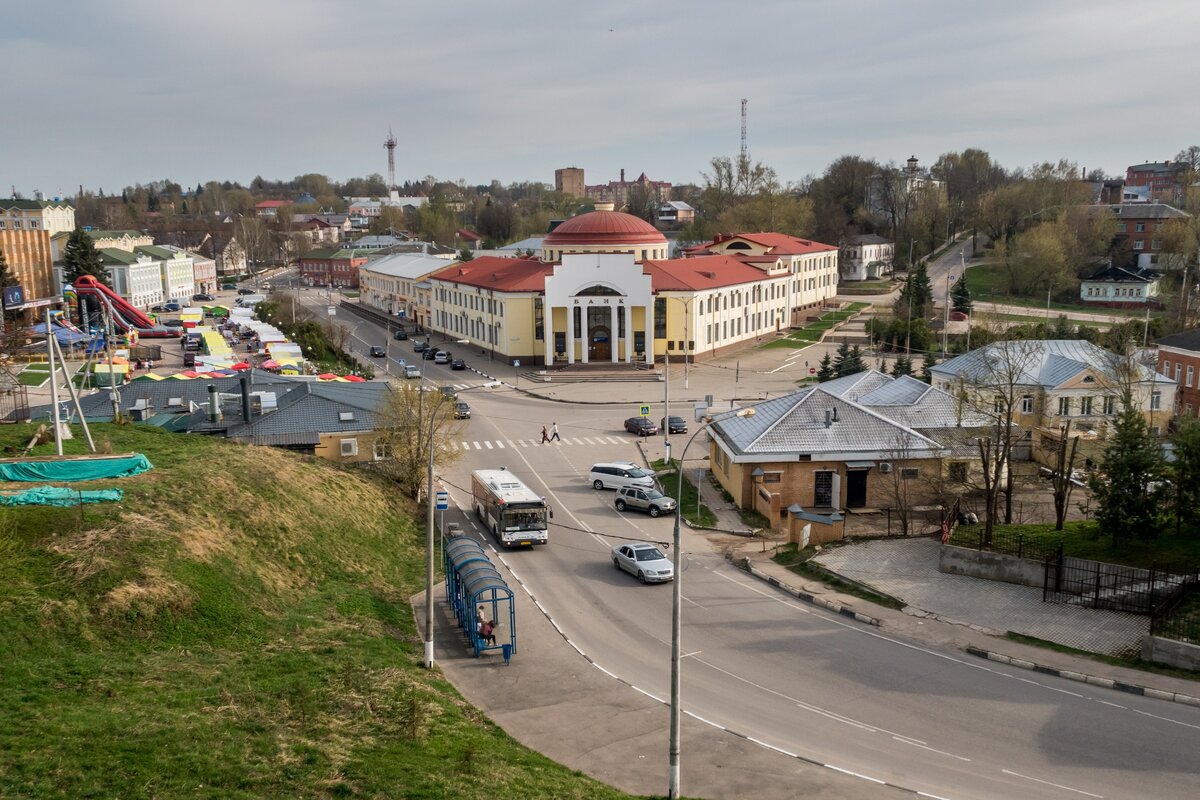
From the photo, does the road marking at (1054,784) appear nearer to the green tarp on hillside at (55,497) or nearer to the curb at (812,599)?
the curb at (812,599)

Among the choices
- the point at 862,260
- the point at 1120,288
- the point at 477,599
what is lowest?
the point at 477,599

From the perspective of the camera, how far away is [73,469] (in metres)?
26.6

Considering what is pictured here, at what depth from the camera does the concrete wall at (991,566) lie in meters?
26.9

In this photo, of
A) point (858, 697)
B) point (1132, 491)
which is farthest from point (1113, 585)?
point (858, 697)

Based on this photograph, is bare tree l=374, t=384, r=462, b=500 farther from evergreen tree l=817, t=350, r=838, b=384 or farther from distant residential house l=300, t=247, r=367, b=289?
distant residential house l=300, t=247, r=367, b=289

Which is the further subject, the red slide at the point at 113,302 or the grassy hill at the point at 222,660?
the red slide at the point at 113,302

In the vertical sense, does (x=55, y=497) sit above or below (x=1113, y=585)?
above

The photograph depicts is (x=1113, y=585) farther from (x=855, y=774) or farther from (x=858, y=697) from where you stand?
(x=855, y=774)

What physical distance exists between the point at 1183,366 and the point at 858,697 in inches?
1591

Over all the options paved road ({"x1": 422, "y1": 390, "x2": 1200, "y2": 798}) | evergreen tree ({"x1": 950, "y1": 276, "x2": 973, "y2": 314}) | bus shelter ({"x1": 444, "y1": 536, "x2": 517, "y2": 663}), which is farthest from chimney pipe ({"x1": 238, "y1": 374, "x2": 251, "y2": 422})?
evergreen tree ({"x1": 950, "y1": 276, "x2": 973, "y2": 314})

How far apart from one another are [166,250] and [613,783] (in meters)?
127

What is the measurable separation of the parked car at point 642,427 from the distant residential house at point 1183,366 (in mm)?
25924

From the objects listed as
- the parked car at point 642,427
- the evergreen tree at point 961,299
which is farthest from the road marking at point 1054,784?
the evergreen tree at point 961,299

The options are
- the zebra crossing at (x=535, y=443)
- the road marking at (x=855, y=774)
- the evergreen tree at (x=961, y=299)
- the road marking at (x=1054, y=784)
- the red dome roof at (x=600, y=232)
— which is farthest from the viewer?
the evergreen tree at (x=961, y=299)
